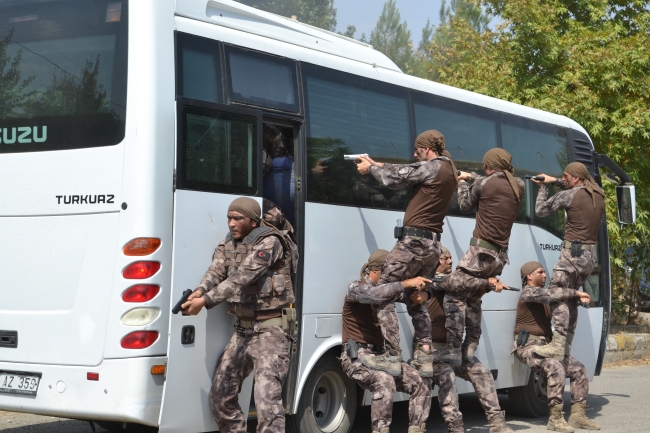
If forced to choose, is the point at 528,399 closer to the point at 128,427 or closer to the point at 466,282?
the point at 466,282

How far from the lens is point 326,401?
745 centimetres

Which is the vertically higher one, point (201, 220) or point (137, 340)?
point (201, 220)

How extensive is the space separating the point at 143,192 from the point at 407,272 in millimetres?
2400

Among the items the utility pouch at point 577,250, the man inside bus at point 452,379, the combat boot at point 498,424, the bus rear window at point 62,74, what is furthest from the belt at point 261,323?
the utility pouch at point 577,250

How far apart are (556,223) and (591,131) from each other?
4918 millimetres

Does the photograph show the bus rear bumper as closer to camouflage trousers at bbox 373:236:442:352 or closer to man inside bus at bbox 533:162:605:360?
camouflage trousers at bbox 373:236:442:352

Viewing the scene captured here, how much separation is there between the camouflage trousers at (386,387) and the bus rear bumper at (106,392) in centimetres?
178

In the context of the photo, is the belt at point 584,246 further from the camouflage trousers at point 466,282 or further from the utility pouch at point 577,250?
the camouflage trousers at point 466,282

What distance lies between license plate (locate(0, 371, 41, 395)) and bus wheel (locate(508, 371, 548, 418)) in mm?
5559

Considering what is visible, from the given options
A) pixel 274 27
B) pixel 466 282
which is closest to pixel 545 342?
pixel 466 282

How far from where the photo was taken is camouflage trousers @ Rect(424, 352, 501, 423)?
7.76 meters

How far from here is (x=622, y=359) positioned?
587 inches

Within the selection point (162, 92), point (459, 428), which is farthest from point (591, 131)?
point (162, 92)

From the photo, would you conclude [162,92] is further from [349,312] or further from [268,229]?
[349,312]
